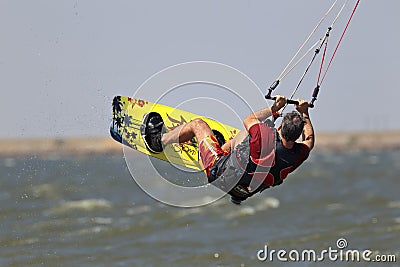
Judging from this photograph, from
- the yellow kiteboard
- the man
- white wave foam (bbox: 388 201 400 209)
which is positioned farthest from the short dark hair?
white wave foam (bbox: 388 201 400 209)

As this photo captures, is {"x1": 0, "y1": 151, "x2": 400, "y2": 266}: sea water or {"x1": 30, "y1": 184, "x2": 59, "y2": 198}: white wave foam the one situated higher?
{"x1": 30, "y1": 184, "x2": 59, "y2": 198}: white wave foam

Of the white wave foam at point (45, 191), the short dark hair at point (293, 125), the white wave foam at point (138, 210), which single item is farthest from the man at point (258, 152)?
the white wave foam at point (45, 191)

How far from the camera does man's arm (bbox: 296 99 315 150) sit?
31.3ft

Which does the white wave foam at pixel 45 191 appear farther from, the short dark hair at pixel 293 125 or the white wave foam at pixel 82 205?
the short dark hair at pixel 293 125

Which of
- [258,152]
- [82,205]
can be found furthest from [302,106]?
[82,205]

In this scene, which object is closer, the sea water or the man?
the man

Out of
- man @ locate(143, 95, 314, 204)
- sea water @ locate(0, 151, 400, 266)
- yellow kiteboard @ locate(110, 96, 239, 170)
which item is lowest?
man @ locate(143, 95, 314, 204)

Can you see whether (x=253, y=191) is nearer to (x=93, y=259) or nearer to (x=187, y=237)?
(x=93, y=259)

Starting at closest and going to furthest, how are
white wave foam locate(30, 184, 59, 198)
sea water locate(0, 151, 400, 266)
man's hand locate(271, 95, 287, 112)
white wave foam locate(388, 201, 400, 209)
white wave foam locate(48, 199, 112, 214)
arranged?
1. man's hand locate(271, 95, 287, 112)
2. sea water locate(0, 151, 400, 266)
3. white wave foam locate(388, 201, 400, 209)
4. white wave foam locate(48, 199, 112, 214)
5. white wave foam locate(30, 184, 59, 198)

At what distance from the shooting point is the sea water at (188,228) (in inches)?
614

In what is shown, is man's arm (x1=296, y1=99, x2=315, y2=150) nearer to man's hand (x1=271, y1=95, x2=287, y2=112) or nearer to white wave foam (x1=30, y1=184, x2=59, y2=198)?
man's hand (x1=271, y1=95, x2=287, y2=112)

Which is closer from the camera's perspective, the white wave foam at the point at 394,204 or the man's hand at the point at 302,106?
the man's hand at the point at 302,106

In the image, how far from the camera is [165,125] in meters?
11.7

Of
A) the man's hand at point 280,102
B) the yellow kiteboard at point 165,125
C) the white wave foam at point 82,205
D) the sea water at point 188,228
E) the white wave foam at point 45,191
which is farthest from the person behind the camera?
the white wave foam at point 45,191
